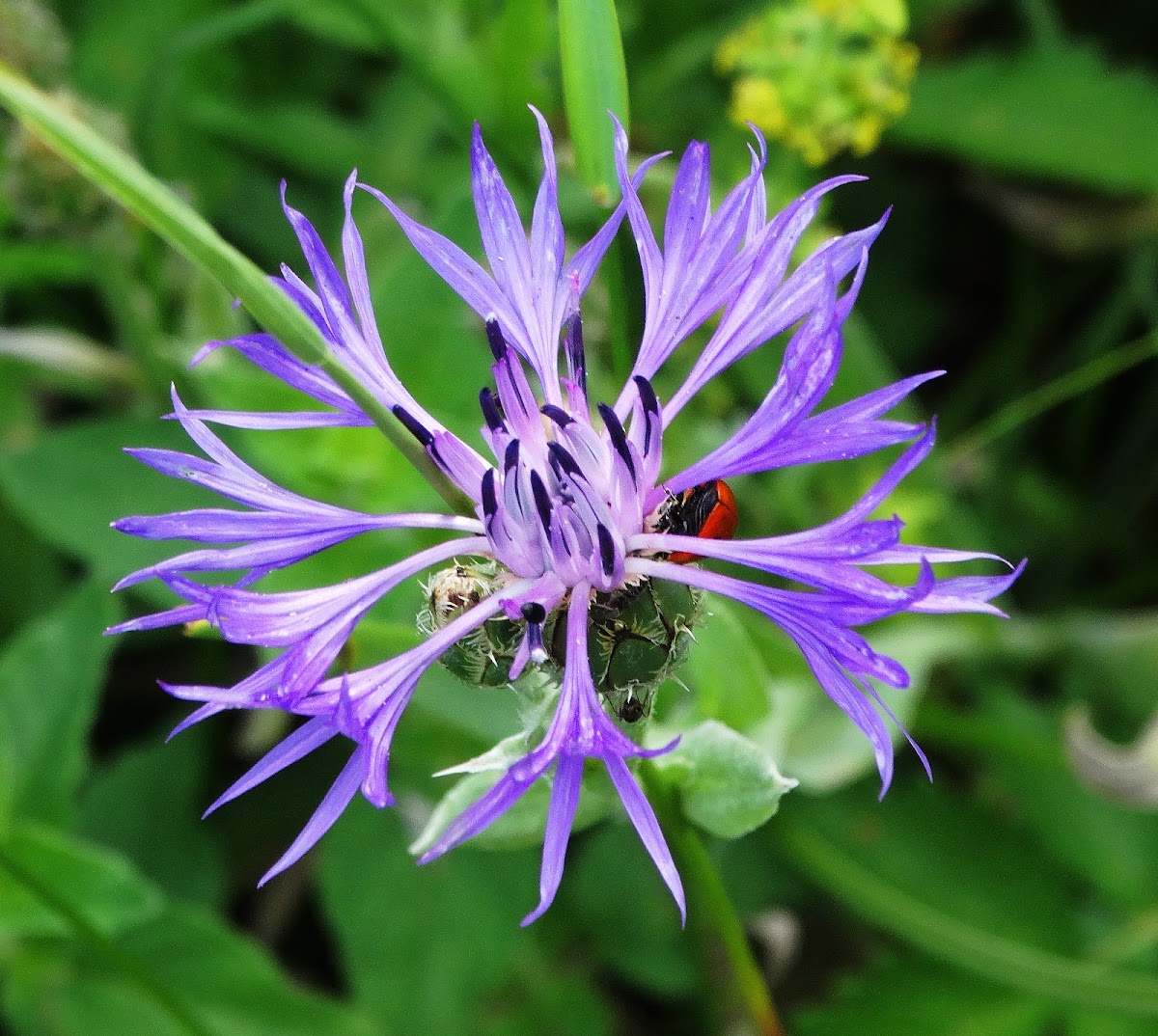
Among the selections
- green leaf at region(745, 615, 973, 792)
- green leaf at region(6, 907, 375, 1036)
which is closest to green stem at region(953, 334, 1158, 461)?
green leaf at region(745, 615, 973, 792)

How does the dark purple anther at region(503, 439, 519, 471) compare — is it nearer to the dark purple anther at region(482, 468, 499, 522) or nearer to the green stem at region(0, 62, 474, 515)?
the dark purple anther at region(482, 468, 499, 522)

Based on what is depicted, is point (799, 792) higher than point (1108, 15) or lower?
lower

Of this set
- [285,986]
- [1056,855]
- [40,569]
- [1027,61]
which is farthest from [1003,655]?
[40,569]

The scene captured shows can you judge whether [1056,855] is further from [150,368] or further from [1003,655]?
[150,368]

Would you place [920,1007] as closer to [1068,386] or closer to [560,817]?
[1068,386]

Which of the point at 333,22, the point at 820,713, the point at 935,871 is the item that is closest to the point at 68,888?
the point at 820,713

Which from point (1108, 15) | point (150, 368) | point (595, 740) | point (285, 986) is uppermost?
point (595, 740)
